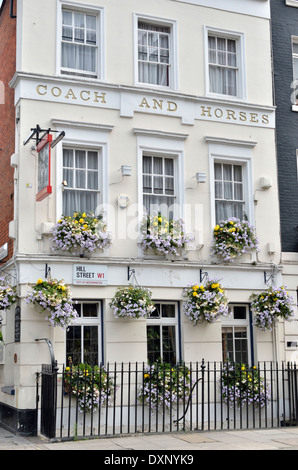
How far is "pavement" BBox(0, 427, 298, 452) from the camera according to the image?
36.3ft

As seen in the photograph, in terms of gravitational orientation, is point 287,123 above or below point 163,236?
above

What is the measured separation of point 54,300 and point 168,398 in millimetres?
3411

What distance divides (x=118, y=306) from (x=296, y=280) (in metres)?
5.17

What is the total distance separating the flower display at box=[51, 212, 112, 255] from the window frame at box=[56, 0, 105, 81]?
135 inches

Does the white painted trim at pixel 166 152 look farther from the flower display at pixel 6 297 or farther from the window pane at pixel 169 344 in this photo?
the flower display at pixel 6 297

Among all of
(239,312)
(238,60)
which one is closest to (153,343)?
(239,312)

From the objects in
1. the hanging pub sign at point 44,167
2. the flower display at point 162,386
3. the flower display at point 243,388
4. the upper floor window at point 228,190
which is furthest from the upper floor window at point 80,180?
the flower display at point 243,388

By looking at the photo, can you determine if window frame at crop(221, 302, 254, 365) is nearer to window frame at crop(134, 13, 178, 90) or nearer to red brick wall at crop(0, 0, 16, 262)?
red brick wall at crop(0, 0, 16, 262)

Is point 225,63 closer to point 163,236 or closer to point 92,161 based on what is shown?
point 92,161

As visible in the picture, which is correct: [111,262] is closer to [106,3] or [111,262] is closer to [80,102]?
[80,102]

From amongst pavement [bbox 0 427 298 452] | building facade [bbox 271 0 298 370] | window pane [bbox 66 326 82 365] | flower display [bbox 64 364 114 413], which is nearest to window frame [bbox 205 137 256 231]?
building facade [bbox 271 0 298 370]

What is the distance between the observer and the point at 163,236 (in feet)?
50.3

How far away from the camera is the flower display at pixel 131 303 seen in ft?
47.2
